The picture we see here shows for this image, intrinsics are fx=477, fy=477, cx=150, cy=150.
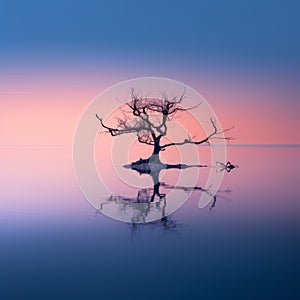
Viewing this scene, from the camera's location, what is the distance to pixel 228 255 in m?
5.26

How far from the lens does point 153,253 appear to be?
17.6ft

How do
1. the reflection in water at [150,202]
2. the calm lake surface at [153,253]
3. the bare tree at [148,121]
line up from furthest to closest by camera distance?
the bare tree at [148,121] → the reflection in water at [150,202] → the calm lake surface at [153,253]

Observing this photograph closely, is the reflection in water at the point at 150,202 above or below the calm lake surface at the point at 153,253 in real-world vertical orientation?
above

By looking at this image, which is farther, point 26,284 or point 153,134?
point 153,134

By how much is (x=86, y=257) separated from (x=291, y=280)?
216 cm

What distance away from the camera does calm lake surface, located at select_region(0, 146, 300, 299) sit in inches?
167

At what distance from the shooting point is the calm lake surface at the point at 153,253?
425 centimetres

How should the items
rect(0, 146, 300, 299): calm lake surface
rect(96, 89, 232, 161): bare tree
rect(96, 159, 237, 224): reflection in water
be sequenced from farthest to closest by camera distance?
rect(96, 89, 232, 161): bare tree
rect(96, 159, 237, 224): reflection in water
rect(0, 146, 300, 299): calm lake surface

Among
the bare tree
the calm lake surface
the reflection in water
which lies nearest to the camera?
the calm lake surface

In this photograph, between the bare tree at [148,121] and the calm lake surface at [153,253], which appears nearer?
the calm lake surface at [153,253]

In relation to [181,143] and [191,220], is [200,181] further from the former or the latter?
[191,220]

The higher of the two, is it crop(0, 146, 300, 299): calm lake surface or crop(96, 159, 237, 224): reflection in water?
crop(96, 159, 237, 224): reflection in water

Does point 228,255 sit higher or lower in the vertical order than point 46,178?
lower

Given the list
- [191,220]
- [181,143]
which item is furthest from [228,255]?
[181,143]
